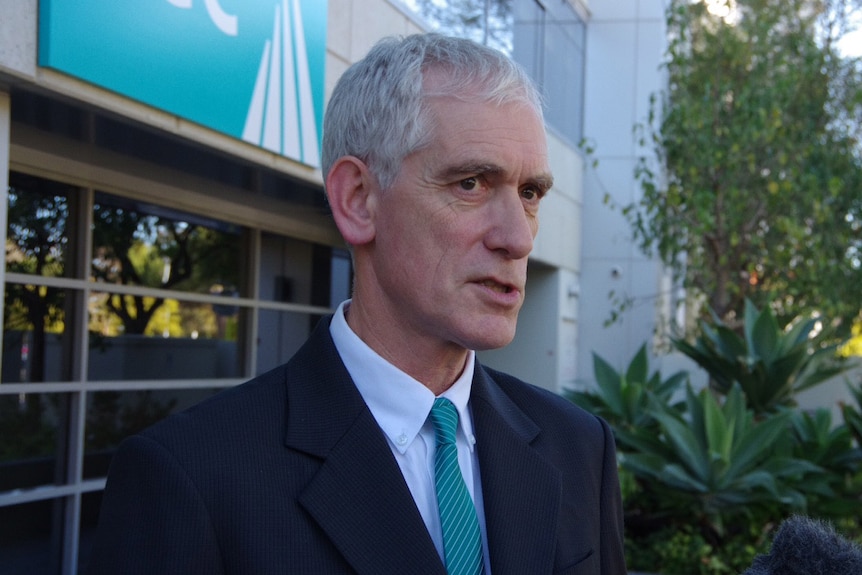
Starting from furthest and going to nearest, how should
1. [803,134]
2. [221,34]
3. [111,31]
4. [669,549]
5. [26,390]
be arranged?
1. [803,134]
2. [669,549]
3. [26,390]
4. [221,34]
5. [111,31]

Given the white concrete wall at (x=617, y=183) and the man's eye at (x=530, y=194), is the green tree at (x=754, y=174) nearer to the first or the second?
the white concrete wall at (x=617, y=183)

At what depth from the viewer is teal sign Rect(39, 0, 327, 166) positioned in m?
3.97

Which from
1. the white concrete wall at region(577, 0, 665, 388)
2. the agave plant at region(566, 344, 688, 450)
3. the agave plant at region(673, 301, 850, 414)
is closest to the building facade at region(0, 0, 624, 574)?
the agave plant at region(566, 344, 688, 450)

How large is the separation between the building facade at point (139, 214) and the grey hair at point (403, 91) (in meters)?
2.44

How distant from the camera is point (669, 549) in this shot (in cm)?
616

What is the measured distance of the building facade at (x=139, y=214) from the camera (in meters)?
4.26

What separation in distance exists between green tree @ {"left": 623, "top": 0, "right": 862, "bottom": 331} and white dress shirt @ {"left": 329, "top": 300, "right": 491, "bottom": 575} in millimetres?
7923

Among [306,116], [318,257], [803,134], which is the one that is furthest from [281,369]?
[803,134]

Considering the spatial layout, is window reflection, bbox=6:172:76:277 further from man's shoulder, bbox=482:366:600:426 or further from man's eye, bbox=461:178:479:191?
man's eye, bbox=461:178:479:191

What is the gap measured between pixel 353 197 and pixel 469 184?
22cm

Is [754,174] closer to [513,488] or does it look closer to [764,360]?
[764,360]

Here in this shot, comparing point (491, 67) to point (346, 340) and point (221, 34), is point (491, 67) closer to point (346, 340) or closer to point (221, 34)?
point (346, 340)

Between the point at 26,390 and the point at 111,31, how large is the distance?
246 centimetres

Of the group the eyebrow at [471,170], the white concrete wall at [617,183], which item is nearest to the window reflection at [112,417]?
the eyebrow at [471,170]
